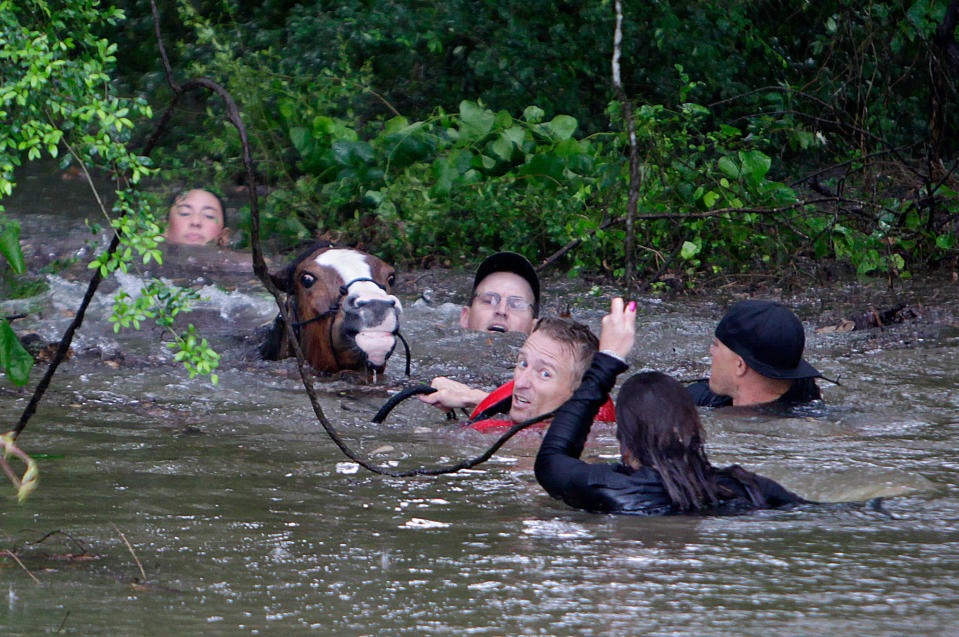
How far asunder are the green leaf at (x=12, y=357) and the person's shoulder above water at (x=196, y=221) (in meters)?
7.43

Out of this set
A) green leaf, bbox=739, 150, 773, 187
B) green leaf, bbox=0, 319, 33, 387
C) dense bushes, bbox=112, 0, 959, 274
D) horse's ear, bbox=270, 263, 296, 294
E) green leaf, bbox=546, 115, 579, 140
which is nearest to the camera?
green leaf, bbox=0, 319, 33, 387

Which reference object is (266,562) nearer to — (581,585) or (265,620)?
(265,620)

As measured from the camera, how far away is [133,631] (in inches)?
116

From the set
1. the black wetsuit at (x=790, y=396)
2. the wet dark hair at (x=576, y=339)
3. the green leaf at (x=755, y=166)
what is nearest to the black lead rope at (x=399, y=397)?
the wet dark hair at (x=576, y=339)

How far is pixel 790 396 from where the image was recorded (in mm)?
6230

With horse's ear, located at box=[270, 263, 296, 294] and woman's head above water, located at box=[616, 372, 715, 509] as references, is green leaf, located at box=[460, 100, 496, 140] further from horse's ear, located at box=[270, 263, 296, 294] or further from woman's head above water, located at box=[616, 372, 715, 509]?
woman's head above water, located at box=[616, 372, 715, 509]

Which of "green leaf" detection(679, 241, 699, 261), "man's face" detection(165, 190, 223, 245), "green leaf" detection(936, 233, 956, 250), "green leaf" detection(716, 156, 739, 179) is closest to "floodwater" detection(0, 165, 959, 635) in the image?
"green leaf" detection(679, 241, 699, 261)

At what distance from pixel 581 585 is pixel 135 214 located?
185cm

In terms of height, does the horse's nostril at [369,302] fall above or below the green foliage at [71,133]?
below

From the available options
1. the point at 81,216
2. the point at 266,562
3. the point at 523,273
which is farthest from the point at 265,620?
the point at 81,216

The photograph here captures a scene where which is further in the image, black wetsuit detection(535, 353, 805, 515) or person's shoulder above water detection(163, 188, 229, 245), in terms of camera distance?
person's shoulder above water detection(163, 188, 229, 245)

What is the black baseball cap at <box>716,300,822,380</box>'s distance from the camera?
6.04 m

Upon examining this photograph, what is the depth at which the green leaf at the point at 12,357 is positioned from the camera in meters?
3.69

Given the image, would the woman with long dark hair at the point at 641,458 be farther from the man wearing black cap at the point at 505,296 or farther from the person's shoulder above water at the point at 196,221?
the person's shoulder above water at the point at 196,221
